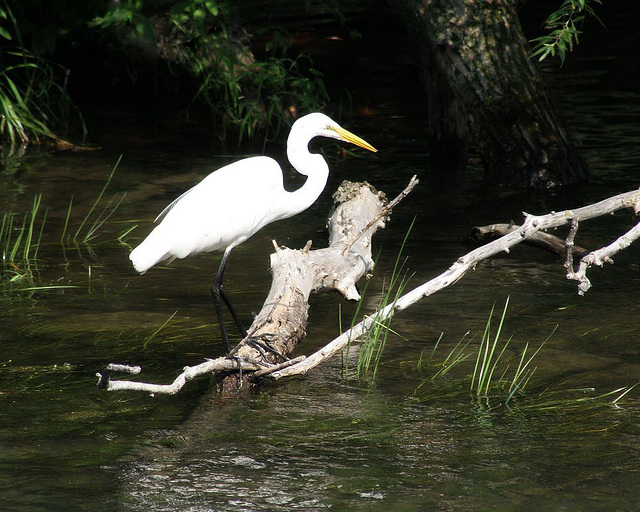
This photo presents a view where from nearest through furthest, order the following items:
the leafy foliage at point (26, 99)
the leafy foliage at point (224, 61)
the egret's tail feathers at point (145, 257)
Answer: the egret's tail feathers at point (145, 257) < the leafy foliage at point (26, 99) < the leafy foliage at point (224, 61)

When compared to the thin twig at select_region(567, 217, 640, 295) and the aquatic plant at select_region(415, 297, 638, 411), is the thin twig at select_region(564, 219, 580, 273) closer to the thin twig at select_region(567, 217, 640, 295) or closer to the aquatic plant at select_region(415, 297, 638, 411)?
the thin twig at select_region(567, 217, 640, 295)

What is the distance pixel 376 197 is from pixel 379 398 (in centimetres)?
210

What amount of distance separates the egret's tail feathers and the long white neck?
A: 85 centimetres

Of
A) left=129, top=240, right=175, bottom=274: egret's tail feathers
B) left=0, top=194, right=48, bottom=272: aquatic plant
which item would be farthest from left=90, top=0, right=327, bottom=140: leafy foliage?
left=129, top=240, right=175, bottom=274: egret's tail feathers

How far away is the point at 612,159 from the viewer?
28.9 feet

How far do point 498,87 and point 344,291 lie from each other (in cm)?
353

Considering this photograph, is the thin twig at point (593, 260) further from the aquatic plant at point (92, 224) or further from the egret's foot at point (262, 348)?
the aquatic plant at point (92, 224)

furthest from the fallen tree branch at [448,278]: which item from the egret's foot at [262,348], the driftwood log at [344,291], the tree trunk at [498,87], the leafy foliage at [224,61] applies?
the leafy foliage at [224,61]

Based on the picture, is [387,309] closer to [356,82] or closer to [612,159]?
[612,159]

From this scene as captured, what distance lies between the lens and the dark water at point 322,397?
3.49 metres

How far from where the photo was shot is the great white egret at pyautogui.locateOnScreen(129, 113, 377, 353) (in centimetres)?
506

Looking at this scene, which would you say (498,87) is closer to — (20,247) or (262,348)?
(20,247)

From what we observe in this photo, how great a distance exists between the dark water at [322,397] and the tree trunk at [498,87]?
1.23ft

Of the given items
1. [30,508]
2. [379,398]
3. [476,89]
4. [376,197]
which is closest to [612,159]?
[476,89]
